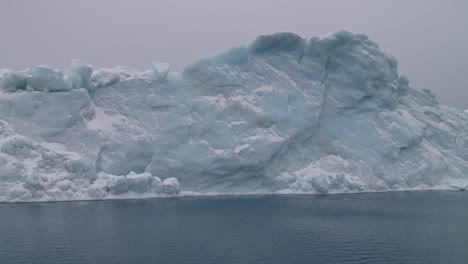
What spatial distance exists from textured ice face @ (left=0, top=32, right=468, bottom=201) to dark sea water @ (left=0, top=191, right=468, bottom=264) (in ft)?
10.4

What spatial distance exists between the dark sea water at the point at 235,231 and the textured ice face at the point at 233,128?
3.17 meters

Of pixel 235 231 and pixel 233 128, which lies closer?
pixel 235 231

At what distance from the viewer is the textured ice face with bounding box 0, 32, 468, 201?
35156 mm

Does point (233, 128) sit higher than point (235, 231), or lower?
higher

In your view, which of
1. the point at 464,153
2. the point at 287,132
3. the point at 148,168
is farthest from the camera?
the point at 464,153

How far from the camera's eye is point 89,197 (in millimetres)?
34188

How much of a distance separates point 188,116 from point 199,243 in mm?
17379

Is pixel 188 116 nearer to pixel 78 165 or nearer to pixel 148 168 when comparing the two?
pixel 148 168

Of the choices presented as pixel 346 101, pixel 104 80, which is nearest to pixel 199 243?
pixel 104 80

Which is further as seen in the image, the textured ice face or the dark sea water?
the textured ice face

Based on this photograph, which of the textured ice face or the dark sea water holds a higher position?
the textured ice face

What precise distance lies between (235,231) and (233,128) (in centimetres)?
1494

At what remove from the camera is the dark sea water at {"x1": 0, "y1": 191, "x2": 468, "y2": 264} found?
823 inches

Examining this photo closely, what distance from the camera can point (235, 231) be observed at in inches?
989
